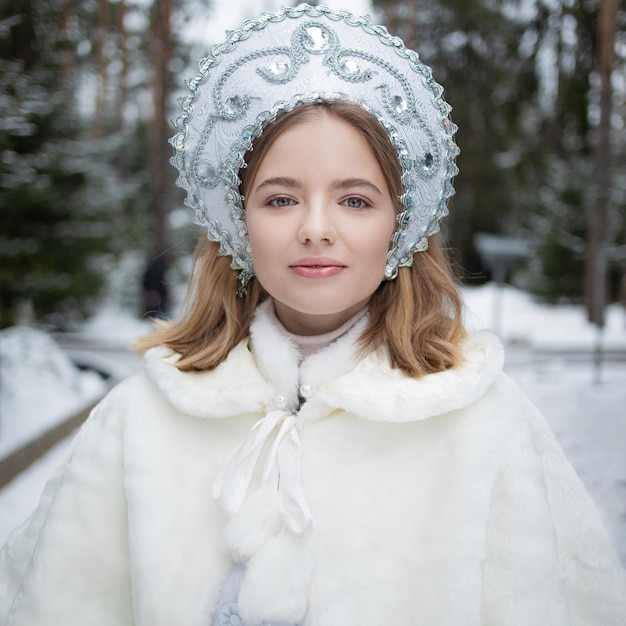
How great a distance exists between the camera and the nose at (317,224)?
155 cm

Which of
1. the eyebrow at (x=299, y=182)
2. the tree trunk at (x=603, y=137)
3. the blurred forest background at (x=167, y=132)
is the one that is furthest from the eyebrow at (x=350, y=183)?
the tree trunk at (x=603, y=137)

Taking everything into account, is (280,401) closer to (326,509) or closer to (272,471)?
(272,471)

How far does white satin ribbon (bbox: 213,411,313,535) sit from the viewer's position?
1.52 meters

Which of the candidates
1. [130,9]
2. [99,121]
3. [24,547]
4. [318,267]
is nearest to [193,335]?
[318,267]

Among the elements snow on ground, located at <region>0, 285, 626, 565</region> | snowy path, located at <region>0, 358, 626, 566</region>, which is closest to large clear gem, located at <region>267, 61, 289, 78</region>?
snow on ground, located at <region>0, 285, 626, 565</region>

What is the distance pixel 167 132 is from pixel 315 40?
11.9m

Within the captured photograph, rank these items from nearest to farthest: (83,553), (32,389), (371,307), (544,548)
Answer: (544,548) → (83,553) → (371,307) → (32,389)

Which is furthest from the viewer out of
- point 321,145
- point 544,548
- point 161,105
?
point 161,105

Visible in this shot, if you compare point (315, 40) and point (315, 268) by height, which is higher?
point (315, 40)

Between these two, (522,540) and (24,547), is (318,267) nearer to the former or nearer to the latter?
(522,540)

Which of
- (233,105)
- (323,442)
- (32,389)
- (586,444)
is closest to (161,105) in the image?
(32,389)

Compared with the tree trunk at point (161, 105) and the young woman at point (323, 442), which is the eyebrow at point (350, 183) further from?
the tree trunk at point (161, 105)

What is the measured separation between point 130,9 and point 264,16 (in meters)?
12.1

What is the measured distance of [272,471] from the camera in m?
1.59
